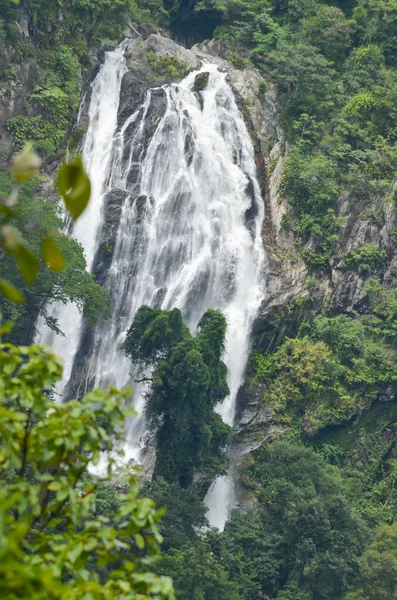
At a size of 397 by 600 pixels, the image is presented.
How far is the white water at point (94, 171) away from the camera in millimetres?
25500

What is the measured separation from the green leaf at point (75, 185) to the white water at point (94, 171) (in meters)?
21.5

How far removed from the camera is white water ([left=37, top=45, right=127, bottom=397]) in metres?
25.5

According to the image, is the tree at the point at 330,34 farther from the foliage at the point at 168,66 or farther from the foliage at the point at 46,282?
the foliage at the point at 46,282

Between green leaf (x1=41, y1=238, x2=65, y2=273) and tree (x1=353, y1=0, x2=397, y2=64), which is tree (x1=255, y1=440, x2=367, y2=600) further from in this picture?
green leaf (x1=41, y1=238, x2=65, y2=273)

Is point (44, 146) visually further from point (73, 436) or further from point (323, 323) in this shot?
point (73, 436)

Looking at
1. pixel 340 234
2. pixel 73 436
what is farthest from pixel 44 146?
pixel 73 436

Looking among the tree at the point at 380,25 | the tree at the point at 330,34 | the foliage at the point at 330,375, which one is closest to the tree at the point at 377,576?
the foliage at the point at 330,375

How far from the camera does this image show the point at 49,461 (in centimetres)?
440

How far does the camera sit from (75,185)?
9.43 ft

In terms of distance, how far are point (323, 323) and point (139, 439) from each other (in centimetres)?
519

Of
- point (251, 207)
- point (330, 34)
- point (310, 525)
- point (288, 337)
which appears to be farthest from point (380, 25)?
point (310, 525)

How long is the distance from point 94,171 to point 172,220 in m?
2.59

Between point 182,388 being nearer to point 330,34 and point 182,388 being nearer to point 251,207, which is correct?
point 251,207

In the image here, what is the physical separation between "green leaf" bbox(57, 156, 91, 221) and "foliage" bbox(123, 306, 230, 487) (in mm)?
19050
